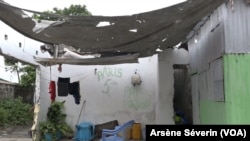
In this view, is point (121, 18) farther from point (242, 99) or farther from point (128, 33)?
point (242, 99)

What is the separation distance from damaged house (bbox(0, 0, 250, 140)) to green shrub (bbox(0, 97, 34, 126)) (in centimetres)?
485

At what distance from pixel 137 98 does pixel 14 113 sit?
25.2 ft

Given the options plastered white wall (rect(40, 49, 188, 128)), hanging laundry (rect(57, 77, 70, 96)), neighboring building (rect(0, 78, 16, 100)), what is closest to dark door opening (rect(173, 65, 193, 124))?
plastered white wall (rect(40, 49, 188, 128))

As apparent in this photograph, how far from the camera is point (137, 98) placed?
10984 millimetres

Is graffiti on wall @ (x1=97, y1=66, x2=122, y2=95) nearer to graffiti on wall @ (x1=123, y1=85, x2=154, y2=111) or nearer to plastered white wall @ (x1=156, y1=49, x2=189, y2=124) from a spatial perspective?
graffiti on wall @ (x1=123, y1=85, x2=154, y2=111)

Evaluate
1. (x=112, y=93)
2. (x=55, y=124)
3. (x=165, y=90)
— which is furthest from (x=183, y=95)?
(x=55, y=124)

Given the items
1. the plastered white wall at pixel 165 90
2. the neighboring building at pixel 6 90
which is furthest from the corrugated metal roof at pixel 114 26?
the neighboring building at pixel 6 90

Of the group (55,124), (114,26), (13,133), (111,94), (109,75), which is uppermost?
(114,26)

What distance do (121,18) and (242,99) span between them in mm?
2543

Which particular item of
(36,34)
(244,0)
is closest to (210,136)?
(244,0)

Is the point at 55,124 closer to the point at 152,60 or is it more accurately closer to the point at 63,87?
the point at 63,87

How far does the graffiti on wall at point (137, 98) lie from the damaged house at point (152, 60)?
36 millimetres

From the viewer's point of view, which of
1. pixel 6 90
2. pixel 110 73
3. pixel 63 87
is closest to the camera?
pixel 63 87

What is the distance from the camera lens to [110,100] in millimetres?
11102
